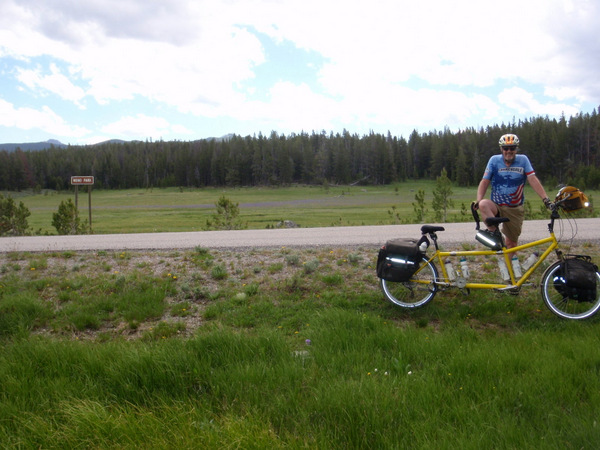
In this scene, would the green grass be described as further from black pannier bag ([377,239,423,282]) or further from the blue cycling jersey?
the blue cycling jersey

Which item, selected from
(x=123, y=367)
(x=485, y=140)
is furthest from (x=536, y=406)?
(x=485, y=140)

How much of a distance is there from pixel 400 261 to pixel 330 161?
12380 cm

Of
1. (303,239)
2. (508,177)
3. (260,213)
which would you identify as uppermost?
(508,177)

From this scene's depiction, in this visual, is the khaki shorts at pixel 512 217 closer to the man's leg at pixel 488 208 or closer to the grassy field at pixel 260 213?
the man's leg at pixel 488 208

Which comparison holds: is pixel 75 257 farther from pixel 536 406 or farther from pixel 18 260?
pixel 536 406

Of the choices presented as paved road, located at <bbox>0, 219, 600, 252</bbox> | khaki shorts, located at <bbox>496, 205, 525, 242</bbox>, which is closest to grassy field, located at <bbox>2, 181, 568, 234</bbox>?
paved road, located at <bbox>0, 219, 600, 252</bbox>

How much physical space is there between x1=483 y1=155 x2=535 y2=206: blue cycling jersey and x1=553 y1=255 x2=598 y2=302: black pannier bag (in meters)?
1.17

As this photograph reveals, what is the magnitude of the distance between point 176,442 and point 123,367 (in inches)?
54.4

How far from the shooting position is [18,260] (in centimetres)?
892

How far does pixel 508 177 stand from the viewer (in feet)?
19.6

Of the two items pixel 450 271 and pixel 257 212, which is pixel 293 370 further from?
pixel 257 212

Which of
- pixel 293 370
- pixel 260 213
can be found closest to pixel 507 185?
pixel 293 370

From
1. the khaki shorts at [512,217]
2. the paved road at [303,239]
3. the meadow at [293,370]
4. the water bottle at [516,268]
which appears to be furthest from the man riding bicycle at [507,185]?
the paved road at [303,239]

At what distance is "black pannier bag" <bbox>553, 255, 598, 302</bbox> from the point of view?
16.7 ft
